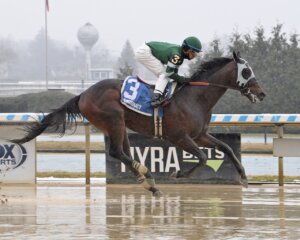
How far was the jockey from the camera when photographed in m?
14.2

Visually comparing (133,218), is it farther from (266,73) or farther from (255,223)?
(266,73)

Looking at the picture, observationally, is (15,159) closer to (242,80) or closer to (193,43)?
(193,43)

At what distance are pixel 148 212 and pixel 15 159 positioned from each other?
5.14 m

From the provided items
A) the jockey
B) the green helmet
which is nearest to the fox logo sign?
the jockey

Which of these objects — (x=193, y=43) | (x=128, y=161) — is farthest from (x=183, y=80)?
(x=128, y=161)

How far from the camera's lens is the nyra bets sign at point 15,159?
17062 millimetres

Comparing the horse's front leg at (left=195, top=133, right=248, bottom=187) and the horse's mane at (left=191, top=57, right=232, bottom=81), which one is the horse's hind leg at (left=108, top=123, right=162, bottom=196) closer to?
the horse's front leg at (left=195, top=133, right=248, bottom=187)

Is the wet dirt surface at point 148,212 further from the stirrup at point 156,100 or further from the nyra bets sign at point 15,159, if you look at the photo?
the stirrup at point 156,100

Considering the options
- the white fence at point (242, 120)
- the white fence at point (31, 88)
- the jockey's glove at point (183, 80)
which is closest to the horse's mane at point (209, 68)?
the jockey's glove at point (183, 80)

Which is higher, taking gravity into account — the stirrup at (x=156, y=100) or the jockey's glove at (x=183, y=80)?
the jockey's glove at (x=183, y=80)

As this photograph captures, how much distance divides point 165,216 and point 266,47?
133 ft

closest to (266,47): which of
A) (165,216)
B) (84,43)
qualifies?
(165,216)

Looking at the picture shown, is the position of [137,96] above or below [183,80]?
below

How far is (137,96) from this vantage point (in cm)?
1416
